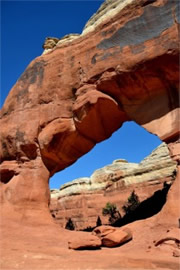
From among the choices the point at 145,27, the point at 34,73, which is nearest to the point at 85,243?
the point at 145,27

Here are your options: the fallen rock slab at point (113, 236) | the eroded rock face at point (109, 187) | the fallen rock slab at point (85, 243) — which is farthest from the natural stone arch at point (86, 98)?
the eroded rock face at point (109, 187)

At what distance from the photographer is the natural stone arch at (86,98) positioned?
29.5ft

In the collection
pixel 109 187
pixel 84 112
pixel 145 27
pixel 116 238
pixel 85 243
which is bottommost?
pixel 85 243

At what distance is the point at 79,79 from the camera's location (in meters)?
10.8

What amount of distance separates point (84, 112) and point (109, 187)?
19.6 meters

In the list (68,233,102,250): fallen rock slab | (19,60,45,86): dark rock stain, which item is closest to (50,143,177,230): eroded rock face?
(19,60,45,86): dark rock stain

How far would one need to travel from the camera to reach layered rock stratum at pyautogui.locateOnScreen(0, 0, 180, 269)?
308 inches

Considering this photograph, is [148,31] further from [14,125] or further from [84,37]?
[14,125]

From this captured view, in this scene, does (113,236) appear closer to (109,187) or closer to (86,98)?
(86,98)

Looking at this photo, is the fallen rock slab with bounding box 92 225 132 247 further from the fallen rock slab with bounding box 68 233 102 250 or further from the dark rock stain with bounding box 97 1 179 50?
the dark rock stain with bounding box 97 1 179 50

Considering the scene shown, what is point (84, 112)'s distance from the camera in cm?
1052

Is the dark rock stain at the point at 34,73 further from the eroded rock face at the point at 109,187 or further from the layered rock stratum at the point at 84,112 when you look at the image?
→ the eroded rock face at the point at 109,187

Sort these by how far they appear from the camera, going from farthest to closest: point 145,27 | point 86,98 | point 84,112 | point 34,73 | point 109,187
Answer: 1. point 109,187
2. point 34,73
3. point 84,112
4. point 86,98
5. point 145,27

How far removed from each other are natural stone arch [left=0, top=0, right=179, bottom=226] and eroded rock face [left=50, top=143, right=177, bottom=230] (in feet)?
47.5
